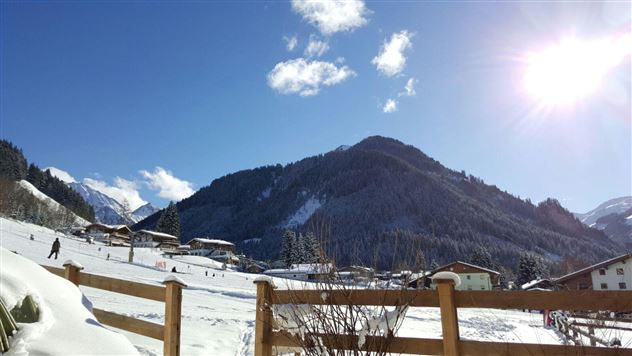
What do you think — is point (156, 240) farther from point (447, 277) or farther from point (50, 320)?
point (447, 277)

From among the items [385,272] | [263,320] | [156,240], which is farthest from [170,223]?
[385,272]

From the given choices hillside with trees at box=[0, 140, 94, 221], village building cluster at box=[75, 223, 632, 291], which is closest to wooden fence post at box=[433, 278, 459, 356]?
village building cluster at box=[75, 223, 632, 291]

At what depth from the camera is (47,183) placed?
427 feet

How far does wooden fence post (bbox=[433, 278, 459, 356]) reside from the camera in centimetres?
335

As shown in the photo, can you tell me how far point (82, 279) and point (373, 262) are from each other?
4.03 m

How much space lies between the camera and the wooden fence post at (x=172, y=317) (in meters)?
4.12

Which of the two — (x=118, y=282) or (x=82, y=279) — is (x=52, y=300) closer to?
(x=118, y=282)

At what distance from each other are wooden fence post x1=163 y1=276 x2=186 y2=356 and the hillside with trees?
140m

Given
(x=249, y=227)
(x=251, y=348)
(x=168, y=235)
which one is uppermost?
(x=249, y=227)

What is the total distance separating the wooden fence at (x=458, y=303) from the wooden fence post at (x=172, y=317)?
114cm

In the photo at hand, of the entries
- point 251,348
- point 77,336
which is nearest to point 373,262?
point 77,336

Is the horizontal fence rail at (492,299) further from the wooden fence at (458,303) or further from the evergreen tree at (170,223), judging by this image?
the evergreen tree at (170,223)

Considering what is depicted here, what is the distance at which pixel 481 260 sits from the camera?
78.2 m

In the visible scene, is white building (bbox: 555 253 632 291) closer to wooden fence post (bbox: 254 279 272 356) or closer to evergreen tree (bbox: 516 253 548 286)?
evergreen tree (bbox: 516 253 548 286)
